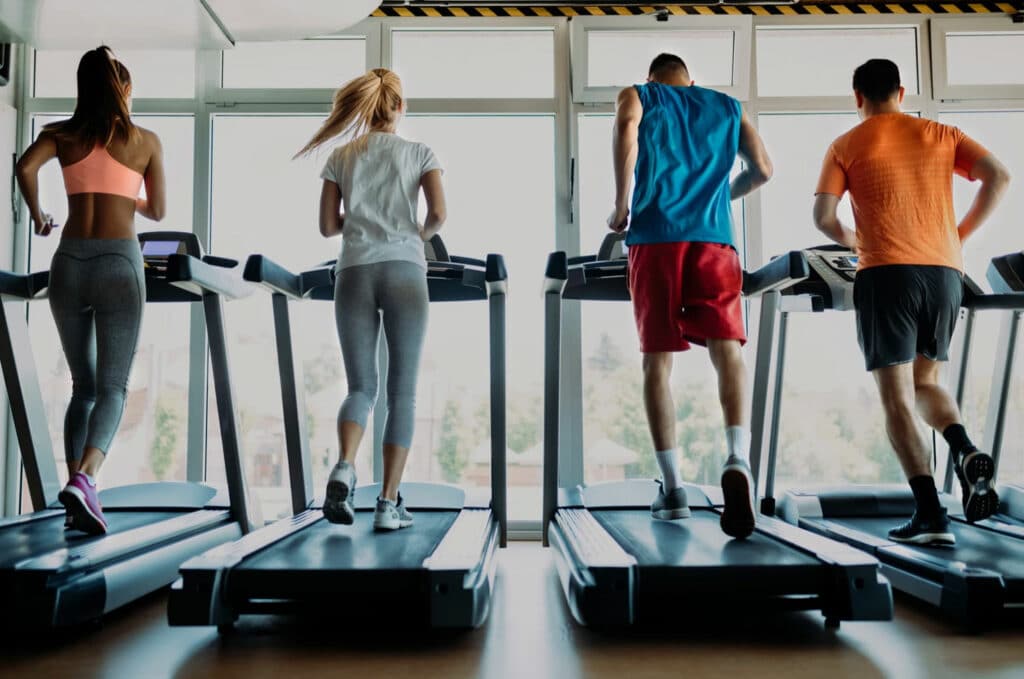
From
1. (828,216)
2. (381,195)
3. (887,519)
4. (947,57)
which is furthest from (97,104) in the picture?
(947,57)

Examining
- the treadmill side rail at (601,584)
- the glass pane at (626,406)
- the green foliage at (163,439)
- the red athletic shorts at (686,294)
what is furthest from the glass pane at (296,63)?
the treadmill side rail at (601,584)

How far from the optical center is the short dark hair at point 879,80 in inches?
102

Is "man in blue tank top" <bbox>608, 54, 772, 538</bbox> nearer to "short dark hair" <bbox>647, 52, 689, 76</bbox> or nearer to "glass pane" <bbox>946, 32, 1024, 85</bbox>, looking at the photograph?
"short dark hair" <bbox>647, 52, 689, 76</bbox>

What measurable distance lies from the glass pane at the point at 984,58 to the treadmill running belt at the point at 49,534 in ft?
15.2

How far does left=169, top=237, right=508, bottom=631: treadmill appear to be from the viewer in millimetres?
1936

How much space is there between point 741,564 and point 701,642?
23cm

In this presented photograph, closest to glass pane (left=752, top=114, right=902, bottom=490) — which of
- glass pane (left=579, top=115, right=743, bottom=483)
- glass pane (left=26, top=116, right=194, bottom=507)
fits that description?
glass pane (left=579, top=115, right=743, bottom=483)

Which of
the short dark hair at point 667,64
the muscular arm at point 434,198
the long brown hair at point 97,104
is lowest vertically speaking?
the muscular arm at point 434,198

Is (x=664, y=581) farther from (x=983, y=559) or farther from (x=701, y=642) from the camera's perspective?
(x=983, y=559)

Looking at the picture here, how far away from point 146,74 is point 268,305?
4.93ft

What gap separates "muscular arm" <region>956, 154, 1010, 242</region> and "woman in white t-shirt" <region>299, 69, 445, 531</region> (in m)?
1.82

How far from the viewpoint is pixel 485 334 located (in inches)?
163

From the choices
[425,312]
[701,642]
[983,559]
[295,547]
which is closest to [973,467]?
[983,559]

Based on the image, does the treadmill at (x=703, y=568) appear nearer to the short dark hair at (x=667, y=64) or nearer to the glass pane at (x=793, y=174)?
the short dark hair at (x=667, y=64)
